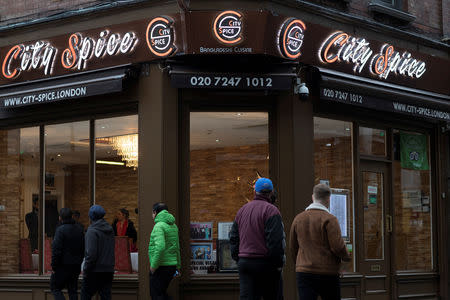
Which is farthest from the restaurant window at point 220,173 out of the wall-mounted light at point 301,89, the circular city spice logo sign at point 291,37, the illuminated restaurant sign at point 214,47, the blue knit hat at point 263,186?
the blue knit hat at point 263,186

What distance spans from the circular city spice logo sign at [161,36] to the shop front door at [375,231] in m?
4.30

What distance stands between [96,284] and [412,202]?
6.86 metres

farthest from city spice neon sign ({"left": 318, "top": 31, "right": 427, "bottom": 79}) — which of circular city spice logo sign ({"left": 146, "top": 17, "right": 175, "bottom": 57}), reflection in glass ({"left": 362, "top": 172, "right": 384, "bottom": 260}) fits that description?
circular city spice logo sign ({"left": 146, "top": 17, "right": 175, "bottom": 57})

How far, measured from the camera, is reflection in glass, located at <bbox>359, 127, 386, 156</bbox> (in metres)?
14.4

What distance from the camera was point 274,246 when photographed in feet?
29.3

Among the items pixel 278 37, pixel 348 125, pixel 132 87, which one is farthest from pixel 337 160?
pixel 132 87

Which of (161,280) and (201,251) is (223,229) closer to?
(201,251)

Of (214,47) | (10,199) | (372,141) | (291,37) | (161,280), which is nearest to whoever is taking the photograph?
(161,280)

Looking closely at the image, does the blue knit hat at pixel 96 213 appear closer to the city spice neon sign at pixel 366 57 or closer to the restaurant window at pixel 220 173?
the restaurant window at pixel 220 173

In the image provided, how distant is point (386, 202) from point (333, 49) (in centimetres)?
324

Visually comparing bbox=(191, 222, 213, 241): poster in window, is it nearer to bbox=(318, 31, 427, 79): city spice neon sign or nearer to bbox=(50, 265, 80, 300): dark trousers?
bbox=(50, 265, 80, 300): dark trousers

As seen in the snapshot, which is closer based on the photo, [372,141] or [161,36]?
[161,36]

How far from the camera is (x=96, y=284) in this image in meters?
11.4

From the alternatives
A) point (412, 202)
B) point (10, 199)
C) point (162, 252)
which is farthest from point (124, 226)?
point (412, 202)
